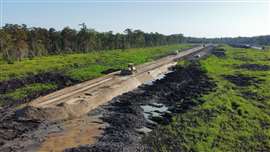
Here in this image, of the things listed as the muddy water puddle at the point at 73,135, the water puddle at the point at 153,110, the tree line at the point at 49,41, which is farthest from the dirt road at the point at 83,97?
the tree line at the point at 49,41

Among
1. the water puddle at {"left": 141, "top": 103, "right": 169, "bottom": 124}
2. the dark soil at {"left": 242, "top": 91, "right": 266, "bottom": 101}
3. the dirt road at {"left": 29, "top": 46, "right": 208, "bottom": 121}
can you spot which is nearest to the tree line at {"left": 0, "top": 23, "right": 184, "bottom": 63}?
the dirt road at {"left": 29, "top": 46, "right": 208, "bottom": 121}

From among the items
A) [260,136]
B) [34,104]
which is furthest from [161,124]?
[34,104]

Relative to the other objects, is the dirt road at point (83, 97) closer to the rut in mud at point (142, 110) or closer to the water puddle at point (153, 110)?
the rut in mud at point (142, 110)

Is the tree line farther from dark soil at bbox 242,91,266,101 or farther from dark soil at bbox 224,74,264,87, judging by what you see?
dark soil at bbox 242,91,266,101

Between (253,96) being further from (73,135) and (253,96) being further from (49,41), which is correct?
(49,41)

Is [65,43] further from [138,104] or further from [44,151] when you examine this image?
[44,151]
